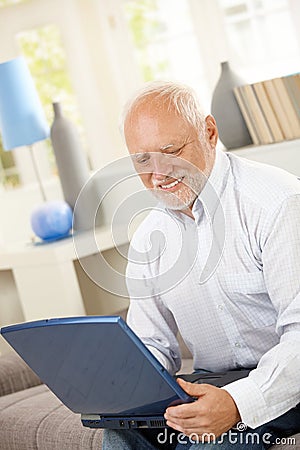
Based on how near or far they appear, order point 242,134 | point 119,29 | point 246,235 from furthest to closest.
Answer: point 119,29
point 242,134
point 246,235

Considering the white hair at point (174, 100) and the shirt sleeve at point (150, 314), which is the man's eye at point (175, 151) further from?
the shirt sleeve at point (150, 314)

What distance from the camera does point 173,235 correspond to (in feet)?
6.95

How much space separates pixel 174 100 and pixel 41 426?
99 centimetres

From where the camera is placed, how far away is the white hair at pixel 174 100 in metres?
1.96

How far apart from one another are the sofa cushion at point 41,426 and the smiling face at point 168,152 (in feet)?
2.14

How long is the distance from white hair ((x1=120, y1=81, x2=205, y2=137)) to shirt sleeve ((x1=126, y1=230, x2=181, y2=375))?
13.5 inches

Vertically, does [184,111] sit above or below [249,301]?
above

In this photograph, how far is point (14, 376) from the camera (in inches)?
113

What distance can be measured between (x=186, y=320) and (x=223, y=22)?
2.91 m

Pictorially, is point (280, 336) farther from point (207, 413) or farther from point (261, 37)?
point (261, 37)

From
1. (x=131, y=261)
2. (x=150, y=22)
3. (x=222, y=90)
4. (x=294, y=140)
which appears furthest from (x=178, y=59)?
(x=131, y=261)

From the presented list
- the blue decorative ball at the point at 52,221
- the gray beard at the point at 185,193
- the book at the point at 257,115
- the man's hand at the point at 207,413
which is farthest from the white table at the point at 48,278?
the man's hand at the point at 207,413

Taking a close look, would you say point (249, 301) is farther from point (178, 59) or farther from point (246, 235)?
point (178, 59)

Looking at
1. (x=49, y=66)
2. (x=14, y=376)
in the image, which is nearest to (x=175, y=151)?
(x=14, y=376)
